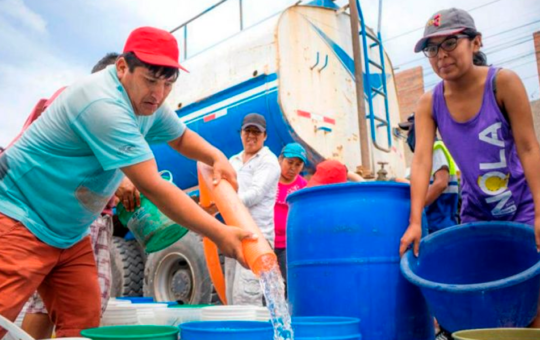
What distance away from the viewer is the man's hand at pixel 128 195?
2929mm

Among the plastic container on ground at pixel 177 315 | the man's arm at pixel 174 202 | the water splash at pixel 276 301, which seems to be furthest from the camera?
the plastic container on ground at pixel 177 315

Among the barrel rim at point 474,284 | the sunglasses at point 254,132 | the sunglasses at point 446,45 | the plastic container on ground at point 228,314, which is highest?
the sunglasses at point 446,45

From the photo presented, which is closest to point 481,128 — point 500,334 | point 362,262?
point 362,262

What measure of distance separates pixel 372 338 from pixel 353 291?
211 millimetres

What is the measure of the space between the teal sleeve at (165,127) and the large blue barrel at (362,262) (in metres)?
0.69

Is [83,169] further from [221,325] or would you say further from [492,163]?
[492,163]

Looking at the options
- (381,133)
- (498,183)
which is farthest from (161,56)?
(381,133)

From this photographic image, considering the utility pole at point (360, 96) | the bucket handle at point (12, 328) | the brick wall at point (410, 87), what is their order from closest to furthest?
the bucket handle at point (12, 328) → the utility pole at point (360, 96) → the brick wall at point (410, 87)

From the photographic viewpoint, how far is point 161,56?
6.09 ft

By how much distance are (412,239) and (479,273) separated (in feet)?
1.28

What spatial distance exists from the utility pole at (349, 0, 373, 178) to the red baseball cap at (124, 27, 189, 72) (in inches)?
120

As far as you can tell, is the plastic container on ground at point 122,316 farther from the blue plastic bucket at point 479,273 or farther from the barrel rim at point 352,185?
the blue plastic bucket at point 479,273

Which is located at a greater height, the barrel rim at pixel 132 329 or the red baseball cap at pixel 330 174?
the red baseball cap at pixel 330 174

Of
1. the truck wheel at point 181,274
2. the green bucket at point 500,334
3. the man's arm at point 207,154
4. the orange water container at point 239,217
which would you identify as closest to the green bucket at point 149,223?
the orange water container at point 239,217
